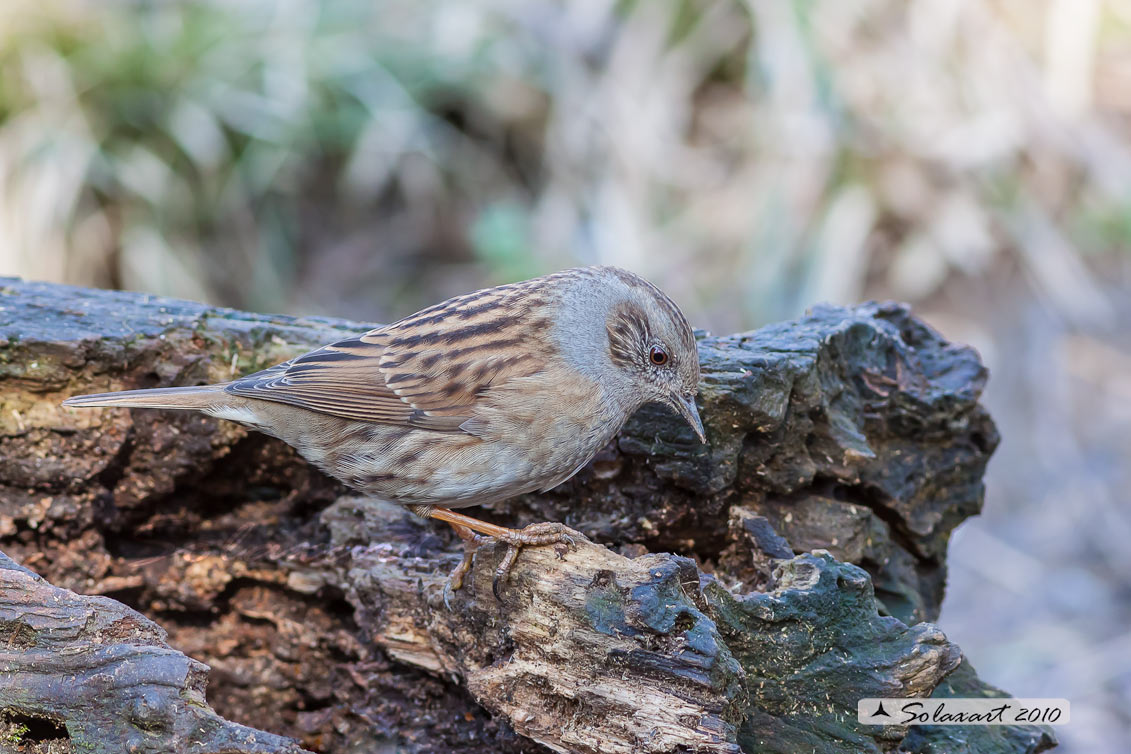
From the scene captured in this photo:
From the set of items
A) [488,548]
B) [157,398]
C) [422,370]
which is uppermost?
[422,370]

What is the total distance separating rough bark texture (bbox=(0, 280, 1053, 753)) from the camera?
3117mm

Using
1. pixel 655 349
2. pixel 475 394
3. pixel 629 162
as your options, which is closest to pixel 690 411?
pixel 655 349

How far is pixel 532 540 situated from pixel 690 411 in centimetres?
75

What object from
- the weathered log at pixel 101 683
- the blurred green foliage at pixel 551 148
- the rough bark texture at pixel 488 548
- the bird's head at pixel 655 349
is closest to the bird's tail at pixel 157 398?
the rough bark texture at pixel 488 548

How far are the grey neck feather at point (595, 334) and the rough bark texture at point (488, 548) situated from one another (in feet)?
0.83

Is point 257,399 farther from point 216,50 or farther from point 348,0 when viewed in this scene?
point 348,0

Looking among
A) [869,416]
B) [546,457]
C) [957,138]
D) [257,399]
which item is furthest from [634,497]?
[957,138]

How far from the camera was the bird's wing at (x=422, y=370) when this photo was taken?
371 cm

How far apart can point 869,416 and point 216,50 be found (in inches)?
264

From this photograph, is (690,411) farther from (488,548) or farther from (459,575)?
(459,575)

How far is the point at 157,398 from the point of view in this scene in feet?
12.2

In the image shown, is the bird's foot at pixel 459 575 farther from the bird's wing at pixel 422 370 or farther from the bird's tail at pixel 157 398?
the bird's tail at pixel 157 398

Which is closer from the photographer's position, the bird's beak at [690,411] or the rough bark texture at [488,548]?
the rough bark texture at [488,548]

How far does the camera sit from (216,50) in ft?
28.4
